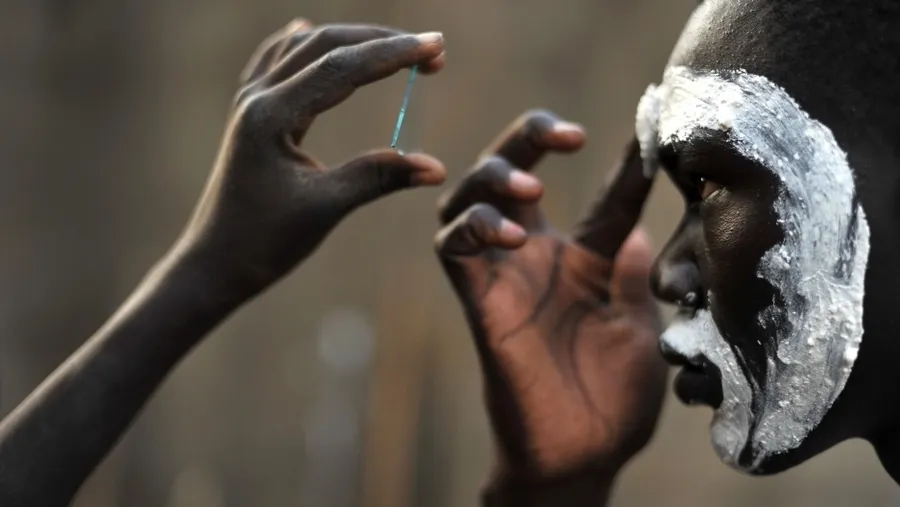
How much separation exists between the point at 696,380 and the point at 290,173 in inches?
14.8

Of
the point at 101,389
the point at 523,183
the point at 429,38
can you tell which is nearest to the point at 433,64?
the point at 429,38

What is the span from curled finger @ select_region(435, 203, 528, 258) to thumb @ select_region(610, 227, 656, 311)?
15 cm

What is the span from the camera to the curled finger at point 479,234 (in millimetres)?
789

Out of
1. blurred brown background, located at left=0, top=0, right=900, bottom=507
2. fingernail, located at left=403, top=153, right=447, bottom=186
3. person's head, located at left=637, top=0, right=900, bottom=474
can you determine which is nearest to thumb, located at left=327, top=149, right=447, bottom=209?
fingernail, located at left=403, top=153, right=447, bottom=186

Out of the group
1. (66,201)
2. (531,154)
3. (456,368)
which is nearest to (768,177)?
(531,154)

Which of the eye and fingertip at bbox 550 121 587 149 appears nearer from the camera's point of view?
the eye

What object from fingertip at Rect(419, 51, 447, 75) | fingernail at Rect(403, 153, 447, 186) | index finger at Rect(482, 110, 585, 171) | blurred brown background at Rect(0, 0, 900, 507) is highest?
fingertip at Rect(419, 51, 447, 75)

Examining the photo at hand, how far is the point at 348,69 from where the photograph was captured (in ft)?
2.23

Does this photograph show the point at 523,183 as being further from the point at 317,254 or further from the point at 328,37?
the point at 317,254

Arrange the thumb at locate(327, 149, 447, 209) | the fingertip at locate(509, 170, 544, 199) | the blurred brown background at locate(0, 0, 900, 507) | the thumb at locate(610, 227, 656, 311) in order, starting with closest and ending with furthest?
1. the thumb at locate(327, 149, 447, 209)
2. the fingertip at locate(509, 170, 544, 199)
3. the thumb at locate(610, 227, 656, 311)
4. the blurred brown background at locate(0, 0, 900, 507)

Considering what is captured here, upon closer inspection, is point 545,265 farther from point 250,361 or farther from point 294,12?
point 294,12

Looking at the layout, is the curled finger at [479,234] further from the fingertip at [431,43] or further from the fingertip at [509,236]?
the fingertip at [431,43]

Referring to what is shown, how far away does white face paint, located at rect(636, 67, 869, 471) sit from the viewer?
1.97 ft

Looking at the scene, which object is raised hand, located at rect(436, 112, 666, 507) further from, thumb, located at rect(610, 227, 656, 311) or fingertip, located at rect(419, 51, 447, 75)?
fingertip, located at rect(419, 51, 447, 75)
